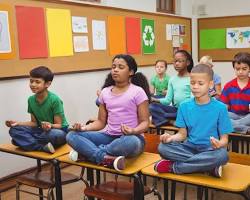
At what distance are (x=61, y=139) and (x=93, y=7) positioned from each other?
7.75 ft

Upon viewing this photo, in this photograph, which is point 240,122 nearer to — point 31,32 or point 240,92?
point 240,92

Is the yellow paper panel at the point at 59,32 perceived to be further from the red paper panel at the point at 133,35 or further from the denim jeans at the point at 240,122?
the denim jeans at the point at 240,122

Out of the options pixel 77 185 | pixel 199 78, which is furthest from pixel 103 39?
pixel 199 78

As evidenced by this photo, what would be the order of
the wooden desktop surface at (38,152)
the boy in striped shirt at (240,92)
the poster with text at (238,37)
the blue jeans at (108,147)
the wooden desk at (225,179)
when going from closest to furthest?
the wooden desk at (225,179), the blue jeans at (108,147), the wooden desktop surface at (38,152), the boy in striped shirt at (240,92), the poster with text at (238,37)

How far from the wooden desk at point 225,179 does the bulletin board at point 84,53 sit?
6.99ft

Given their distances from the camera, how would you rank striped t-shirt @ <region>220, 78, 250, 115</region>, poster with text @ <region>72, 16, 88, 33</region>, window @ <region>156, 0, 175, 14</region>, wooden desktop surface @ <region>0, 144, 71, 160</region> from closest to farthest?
wooden desktop surface @ <region>0, 144, 71, 160</region> → striped t-shirt @ <region>220, 78, 250, 115</region> → poster with text @ <region>72, 16, 88, 33</region> → window @ <region>156, 0, 175, 14</region>

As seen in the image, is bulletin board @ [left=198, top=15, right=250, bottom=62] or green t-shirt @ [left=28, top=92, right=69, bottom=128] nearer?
green t-shirt @ [left=28, top=92, right=69, bottom=128]

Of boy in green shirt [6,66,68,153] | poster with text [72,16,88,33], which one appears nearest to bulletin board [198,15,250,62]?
poster with text [72,16,88,33]

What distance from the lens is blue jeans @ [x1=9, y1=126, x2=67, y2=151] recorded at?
2537mm

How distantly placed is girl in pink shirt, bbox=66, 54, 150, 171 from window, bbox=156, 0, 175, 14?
3.75m

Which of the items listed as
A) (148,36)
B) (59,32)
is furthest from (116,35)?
(59,32)

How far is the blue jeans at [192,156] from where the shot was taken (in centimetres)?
186

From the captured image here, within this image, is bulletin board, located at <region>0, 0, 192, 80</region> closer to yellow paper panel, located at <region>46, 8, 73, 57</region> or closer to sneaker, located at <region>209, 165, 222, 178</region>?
yellow paper panel, located at <region>46, 8, 73, 57</region>

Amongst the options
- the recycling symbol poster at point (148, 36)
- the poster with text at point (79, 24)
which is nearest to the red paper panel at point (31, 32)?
the poster with text at point (79, 24)
